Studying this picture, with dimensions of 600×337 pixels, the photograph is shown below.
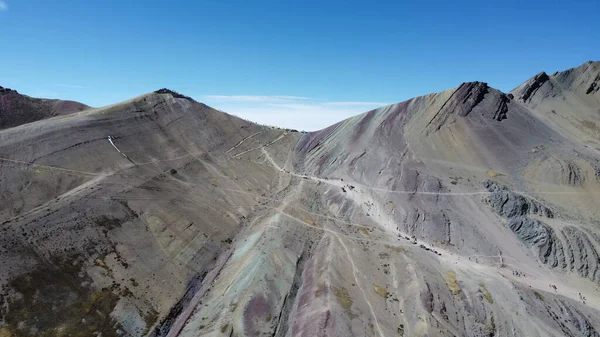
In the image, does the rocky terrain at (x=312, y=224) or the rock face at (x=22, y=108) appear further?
the rock face at (x=22, y=108)

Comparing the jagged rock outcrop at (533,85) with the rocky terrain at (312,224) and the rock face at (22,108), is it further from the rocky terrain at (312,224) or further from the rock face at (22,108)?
the rock face at (22,108)

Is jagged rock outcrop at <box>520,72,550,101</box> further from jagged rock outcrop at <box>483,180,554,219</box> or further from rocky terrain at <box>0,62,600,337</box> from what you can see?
jagged rock outcrop at <box>483,180,554,219</box>

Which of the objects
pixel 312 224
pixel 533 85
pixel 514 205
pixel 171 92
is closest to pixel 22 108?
pixel 171 92

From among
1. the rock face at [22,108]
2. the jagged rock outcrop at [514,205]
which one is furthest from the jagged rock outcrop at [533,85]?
the rock face at [22,108]

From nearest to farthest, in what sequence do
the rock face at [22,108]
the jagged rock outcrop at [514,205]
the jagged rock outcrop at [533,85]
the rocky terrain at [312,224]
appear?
1. the rocky terrain at [312,224]
2. the jagged rock outcrop at [514,205]
3. the rock face at [22,108]
4. the jagged rock outcrop at [533,85]

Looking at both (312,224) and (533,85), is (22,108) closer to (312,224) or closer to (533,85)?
(312,224)

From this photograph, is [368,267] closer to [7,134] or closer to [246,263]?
[246,263]
